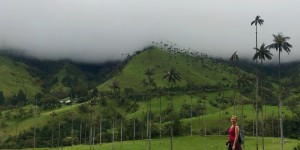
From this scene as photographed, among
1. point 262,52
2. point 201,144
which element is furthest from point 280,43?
point 201,144

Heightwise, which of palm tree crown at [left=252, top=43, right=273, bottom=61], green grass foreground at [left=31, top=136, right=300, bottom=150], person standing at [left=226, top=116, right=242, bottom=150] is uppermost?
palm tree crown at [left=252, top=43, right=273, bottom=61]

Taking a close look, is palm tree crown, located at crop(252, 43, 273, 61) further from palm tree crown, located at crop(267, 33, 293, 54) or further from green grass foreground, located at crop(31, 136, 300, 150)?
green grass foreground, located at crop(31, 136, 300, 150)

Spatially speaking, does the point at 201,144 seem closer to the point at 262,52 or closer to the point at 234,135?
the point at 262,52

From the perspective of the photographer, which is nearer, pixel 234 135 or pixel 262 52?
pixel 234 135

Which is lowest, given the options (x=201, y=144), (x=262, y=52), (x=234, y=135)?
(x=201, y=144)

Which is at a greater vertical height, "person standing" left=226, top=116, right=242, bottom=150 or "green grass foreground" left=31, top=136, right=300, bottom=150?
"person standing" left=226, top=116, right=242, bottom=150

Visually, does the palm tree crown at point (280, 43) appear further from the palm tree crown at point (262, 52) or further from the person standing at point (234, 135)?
the person standing at point (234, 135)

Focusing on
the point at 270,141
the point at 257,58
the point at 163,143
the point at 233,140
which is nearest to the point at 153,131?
the point at 163,143

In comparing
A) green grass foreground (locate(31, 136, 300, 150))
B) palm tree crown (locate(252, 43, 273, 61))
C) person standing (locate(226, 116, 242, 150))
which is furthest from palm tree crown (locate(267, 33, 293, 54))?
person standing (locate(226, 116, 242, 150))

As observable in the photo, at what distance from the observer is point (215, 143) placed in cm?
15762

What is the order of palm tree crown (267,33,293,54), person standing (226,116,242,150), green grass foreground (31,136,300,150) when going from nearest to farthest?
1. person standing (226,116,242,150)
2. palm tree crown (267,33,293,54)
3. green grass foreground (31,136,300,150)

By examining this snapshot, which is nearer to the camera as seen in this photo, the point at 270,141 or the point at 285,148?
the point at 285,148

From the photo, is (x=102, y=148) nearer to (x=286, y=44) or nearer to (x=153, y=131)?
(x=153, y=131)

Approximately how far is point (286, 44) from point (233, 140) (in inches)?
3495
